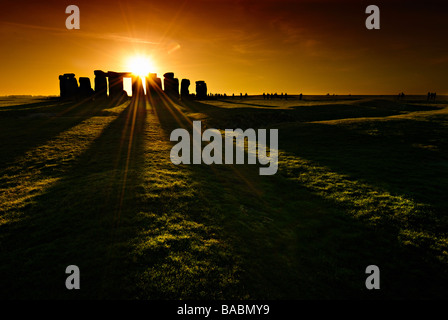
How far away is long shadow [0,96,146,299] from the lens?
4.73 m

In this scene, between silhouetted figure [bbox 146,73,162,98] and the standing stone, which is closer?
the standing stone

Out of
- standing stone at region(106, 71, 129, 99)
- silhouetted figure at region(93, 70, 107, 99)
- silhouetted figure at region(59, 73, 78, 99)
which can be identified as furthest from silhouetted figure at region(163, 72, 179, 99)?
silhouetted figure at region(59, 73, 78, 99)

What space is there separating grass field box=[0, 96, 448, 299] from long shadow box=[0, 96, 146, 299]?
3 cm

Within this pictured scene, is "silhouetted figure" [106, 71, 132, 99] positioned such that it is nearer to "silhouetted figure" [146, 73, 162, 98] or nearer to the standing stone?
the standing stone

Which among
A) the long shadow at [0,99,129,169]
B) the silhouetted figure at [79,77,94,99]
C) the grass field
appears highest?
the silhouetted figure at [79,77,94,99]

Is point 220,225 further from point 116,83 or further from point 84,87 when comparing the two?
point 84,87

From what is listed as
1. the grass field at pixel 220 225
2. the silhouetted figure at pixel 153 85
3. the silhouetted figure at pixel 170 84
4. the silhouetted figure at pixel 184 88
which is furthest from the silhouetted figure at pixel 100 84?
the grass field at pixel 220 225

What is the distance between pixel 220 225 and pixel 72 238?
13.2 feet

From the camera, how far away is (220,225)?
23.9 ft

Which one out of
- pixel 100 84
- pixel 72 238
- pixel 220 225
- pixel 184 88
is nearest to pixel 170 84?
pixel 184 88

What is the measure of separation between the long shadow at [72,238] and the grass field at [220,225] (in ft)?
0.11

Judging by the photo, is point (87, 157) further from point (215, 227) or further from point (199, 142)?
point (215, 227)

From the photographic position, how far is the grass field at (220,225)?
5.11 metres

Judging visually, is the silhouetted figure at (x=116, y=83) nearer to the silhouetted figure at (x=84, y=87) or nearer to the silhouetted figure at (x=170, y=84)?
the silhouetted figure at (x=84, y=87)
